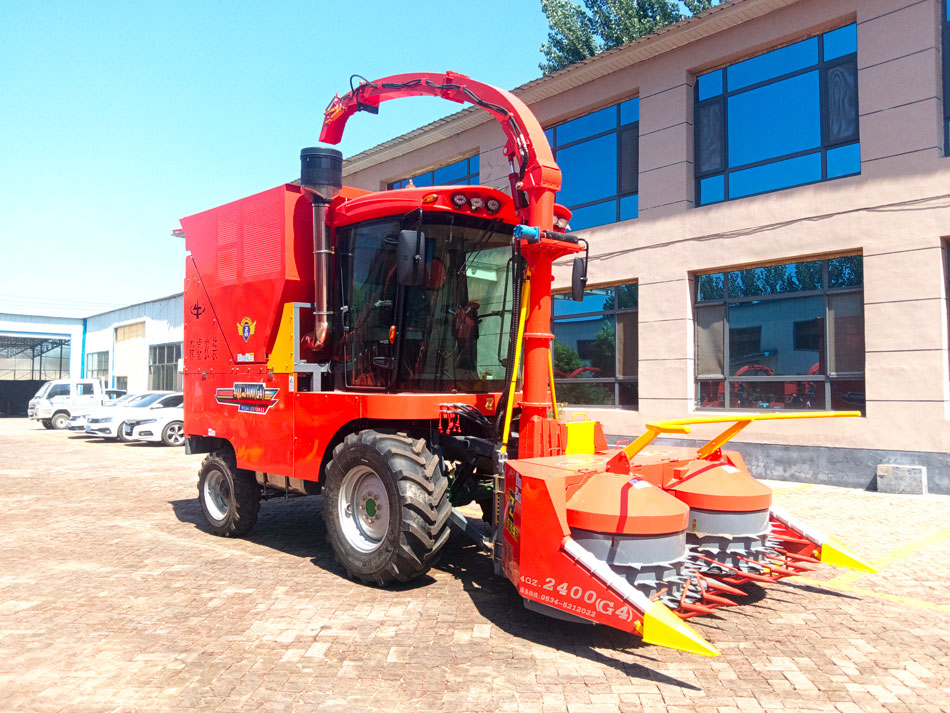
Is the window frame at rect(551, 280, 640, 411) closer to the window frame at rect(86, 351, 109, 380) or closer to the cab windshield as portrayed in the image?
the cab windshield

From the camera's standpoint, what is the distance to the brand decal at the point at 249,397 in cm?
652

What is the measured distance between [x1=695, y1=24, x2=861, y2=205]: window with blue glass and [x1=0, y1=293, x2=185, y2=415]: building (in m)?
22.7

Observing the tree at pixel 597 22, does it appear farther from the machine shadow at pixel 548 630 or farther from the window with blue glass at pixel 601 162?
the machine shadow at pixel 548 630

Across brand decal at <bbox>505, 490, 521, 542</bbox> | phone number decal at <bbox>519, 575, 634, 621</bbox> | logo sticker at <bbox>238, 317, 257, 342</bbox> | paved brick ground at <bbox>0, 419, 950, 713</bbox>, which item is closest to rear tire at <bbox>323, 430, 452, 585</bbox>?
paved brick ground at <bbox>0, 419, 950, 713</bbox>

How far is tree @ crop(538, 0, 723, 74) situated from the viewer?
78.5ft

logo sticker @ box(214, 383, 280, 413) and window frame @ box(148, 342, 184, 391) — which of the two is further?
window frame @ box(148, 342, 184, 391)

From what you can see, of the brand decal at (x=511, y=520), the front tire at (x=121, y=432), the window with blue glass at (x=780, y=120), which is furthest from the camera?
the front tire at (x=121, y=432)

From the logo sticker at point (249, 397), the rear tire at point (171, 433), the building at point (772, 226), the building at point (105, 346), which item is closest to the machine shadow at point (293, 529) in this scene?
the logo sticker at point (249, 397)

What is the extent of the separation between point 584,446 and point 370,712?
101 inches

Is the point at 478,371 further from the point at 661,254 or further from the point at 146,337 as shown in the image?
the point at 146,337

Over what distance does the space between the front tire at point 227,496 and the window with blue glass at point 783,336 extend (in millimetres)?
8096

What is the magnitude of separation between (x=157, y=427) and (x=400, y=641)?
17096 millimetres

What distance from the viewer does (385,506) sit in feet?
17.4

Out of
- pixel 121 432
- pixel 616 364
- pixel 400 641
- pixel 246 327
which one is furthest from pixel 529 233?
pixel 121 432
